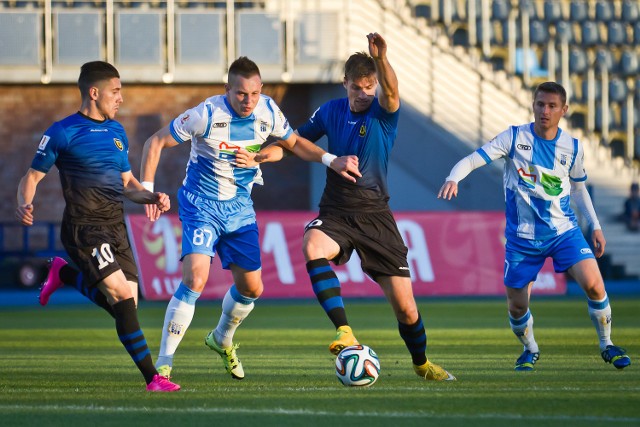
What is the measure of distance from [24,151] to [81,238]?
19607 millimetres

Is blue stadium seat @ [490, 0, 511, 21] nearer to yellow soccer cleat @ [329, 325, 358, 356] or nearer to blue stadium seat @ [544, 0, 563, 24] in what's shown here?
blue stadium seat @ [544, 0, 563, 24]

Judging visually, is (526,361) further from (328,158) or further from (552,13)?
(552,13)

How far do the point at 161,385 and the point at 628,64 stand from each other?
917 inches

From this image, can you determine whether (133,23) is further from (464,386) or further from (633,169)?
(464,386)

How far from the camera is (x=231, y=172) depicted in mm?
8703

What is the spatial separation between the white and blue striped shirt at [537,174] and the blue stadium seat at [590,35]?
2061 centimetres

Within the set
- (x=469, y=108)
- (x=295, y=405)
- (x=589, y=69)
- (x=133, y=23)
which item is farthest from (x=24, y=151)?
(x=295, y=405)

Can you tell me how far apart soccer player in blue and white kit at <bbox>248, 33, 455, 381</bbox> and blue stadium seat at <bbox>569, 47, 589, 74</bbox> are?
20744 mm

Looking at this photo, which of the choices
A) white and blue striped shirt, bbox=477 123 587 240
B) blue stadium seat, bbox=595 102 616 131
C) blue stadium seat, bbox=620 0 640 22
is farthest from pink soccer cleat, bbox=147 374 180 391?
blue stadium seat, bbox=620 0 640 22

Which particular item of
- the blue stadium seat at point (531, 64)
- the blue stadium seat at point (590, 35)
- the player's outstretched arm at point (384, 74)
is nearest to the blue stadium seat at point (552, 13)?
the blue stadium seat at point (590, 35)

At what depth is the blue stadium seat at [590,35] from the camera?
29281 mm

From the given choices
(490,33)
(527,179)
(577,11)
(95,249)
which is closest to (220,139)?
(95,249)

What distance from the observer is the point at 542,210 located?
9.41m

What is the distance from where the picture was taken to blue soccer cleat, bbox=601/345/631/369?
9.02m
